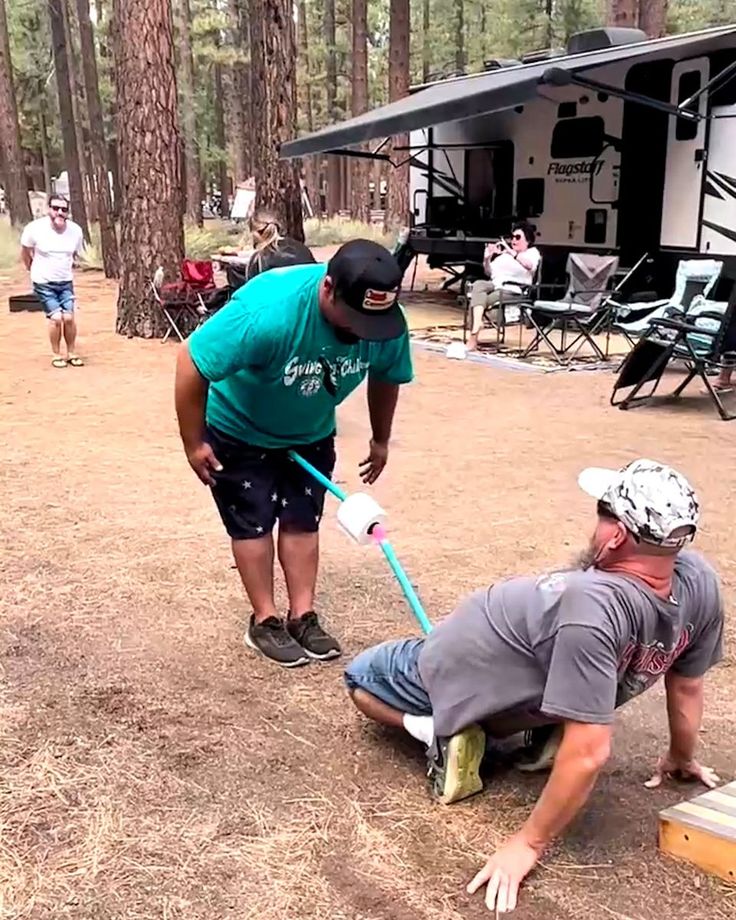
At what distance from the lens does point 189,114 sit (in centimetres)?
3081

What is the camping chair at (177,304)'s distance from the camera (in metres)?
9.83

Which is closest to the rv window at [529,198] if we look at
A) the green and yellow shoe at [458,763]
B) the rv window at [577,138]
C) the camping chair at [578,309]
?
the rv window at [577,138]

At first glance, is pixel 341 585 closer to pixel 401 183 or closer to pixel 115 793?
pixel 115 793

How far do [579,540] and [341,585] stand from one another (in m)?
1.06

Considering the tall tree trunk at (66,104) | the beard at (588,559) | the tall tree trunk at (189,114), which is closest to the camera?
the beard at (588,559)

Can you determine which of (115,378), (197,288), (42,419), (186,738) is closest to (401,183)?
(197,288)

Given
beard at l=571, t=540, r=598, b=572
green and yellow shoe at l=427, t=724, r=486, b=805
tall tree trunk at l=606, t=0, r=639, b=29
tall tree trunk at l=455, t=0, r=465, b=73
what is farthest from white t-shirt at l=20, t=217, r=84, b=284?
tall tree trunk at l=455, t=0, r=465, b=73

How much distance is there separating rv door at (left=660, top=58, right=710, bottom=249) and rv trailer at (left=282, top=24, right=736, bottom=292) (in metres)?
0.01

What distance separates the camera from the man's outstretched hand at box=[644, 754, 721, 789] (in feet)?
8.00

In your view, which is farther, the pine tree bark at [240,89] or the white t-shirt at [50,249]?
the pine tree bark at [240,89]

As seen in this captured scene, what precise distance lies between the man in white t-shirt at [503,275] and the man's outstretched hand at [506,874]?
7.38 metres

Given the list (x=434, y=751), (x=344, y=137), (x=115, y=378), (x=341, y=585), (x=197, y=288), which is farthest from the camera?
(x=344, y=137)

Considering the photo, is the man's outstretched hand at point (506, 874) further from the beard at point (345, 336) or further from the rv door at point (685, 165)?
the rv door at point (685, 165)

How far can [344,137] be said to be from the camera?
1105 cm
